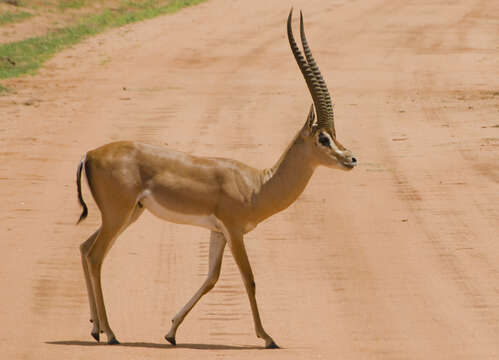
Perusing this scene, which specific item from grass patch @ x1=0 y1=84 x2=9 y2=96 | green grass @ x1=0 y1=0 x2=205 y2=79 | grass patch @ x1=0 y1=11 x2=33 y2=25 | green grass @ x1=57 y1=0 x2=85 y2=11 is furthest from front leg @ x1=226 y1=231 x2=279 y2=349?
green grass @ x1=57 y1=0 x2=85 y2=11

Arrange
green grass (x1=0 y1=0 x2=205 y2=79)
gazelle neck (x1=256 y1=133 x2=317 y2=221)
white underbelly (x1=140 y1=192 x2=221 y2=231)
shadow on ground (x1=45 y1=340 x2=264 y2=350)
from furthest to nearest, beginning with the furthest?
green grass (x1=0 y1=0 x2=205 y2=79)
gazelle neck (x1=256 y1=133 x2=317 y2=221)
white underbelly (x1=140 y1=192 x2=221 y2=231)
shadow on ground (x1=45 y1=340 x2=264 y2=350)

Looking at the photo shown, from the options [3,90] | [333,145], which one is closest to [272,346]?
[333,145]

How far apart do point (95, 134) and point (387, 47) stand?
12.2 m

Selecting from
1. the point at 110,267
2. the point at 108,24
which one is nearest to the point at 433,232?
the point at 110,267

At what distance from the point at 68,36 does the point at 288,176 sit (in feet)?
71.5

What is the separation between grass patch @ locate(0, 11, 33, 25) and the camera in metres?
32.6

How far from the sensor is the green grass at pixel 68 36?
2650cm

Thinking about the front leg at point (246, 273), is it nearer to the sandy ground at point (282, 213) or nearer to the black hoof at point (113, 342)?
the sandy ground at point (282, 213)

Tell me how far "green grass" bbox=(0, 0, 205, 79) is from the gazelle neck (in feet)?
53.9

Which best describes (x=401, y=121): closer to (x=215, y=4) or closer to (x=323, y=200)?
(x=323, y=200)

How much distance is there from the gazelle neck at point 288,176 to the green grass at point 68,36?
1641 cm

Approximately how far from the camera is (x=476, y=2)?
126 feet

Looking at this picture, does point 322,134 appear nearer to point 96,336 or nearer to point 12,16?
point 96,336

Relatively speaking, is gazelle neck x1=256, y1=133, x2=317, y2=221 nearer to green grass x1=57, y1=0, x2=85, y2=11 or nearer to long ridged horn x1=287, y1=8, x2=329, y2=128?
long ridged horn x1=287, y1=8, x2=329, y2=128
